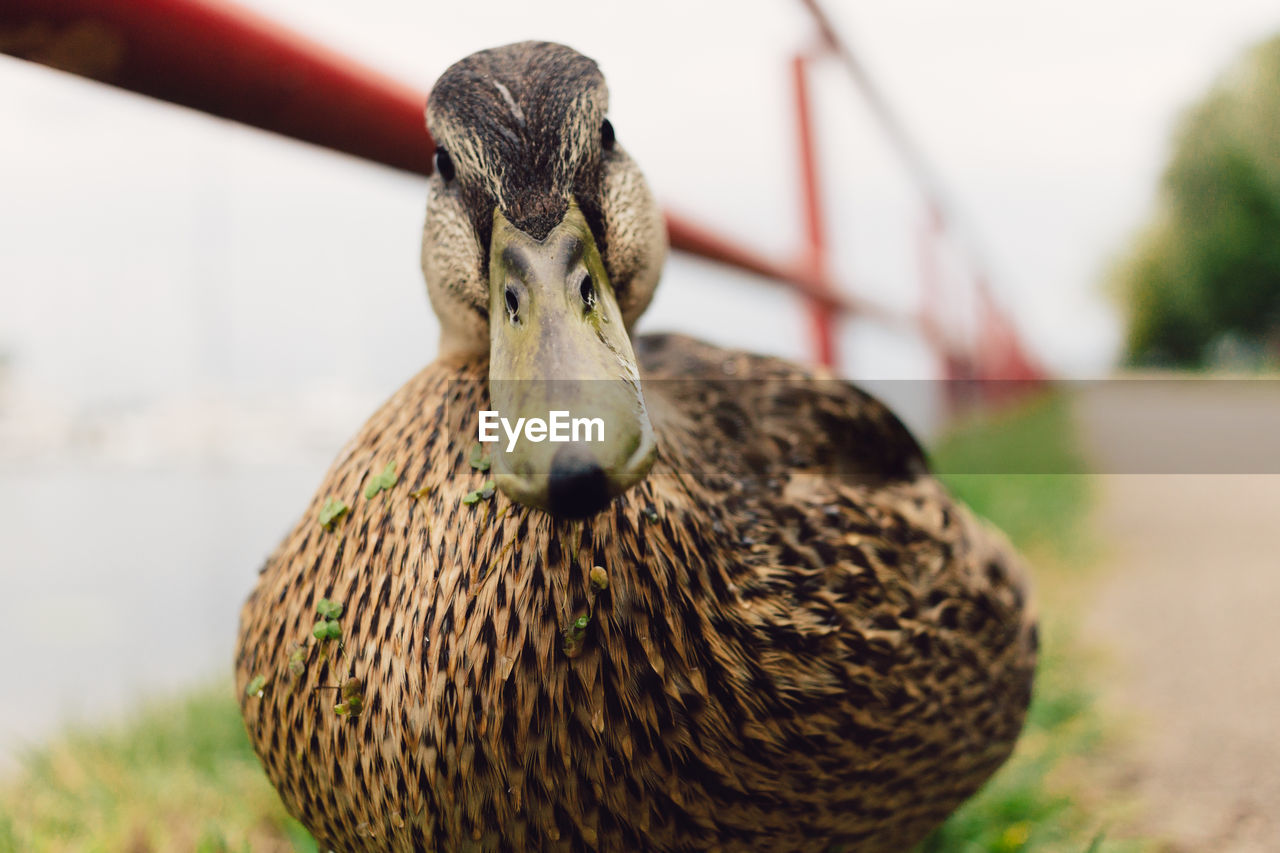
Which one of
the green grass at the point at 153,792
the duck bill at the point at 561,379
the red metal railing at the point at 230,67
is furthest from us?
the green grass at the point at 153,792

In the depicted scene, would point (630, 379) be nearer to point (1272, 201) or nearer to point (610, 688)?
point (610, 688)

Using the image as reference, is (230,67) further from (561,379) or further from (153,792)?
(153,792)

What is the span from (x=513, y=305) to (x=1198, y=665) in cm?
245

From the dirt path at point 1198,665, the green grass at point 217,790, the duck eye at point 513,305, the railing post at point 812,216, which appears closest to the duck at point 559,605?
the duck eye at point 513,305

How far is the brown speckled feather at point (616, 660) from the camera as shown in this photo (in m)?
0.86

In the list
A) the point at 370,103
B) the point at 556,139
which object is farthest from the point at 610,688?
the point at 370,103

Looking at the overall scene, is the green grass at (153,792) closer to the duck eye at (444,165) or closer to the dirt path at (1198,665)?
the duck eye at (444,165)

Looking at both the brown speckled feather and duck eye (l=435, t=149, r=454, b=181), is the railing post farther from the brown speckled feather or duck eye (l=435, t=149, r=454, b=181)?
duck eye (l=435, t=149, r=454, b=181)

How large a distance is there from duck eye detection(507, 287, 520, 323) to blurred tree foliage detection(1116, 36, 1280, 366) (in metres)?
24.5

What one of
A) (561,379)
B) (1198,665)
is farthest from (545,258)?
(1198,665)

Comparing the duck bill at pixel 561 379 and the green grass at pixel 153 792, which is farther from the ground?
the duck bill at pixel 561 379

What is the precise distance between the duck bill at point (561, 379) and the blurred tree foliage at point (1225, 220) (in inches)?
965

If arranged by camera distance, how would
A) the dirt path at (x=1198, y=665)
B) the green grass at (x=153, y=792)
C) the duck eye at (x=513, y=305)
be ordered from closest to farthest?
1. the duck eye at (x=513, y=305)
2. the green grass at (x=153, y=792)
3. the dirt path at (x=1198, y=665)

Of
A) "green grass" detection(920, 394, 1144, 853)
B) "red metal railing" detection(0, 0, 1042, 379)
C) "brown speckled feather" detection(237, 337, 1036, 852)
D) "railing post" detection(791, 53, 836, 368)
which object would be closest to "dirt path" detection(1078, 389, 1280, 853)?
"green grass" detection(920, 394, 1144, 853)
